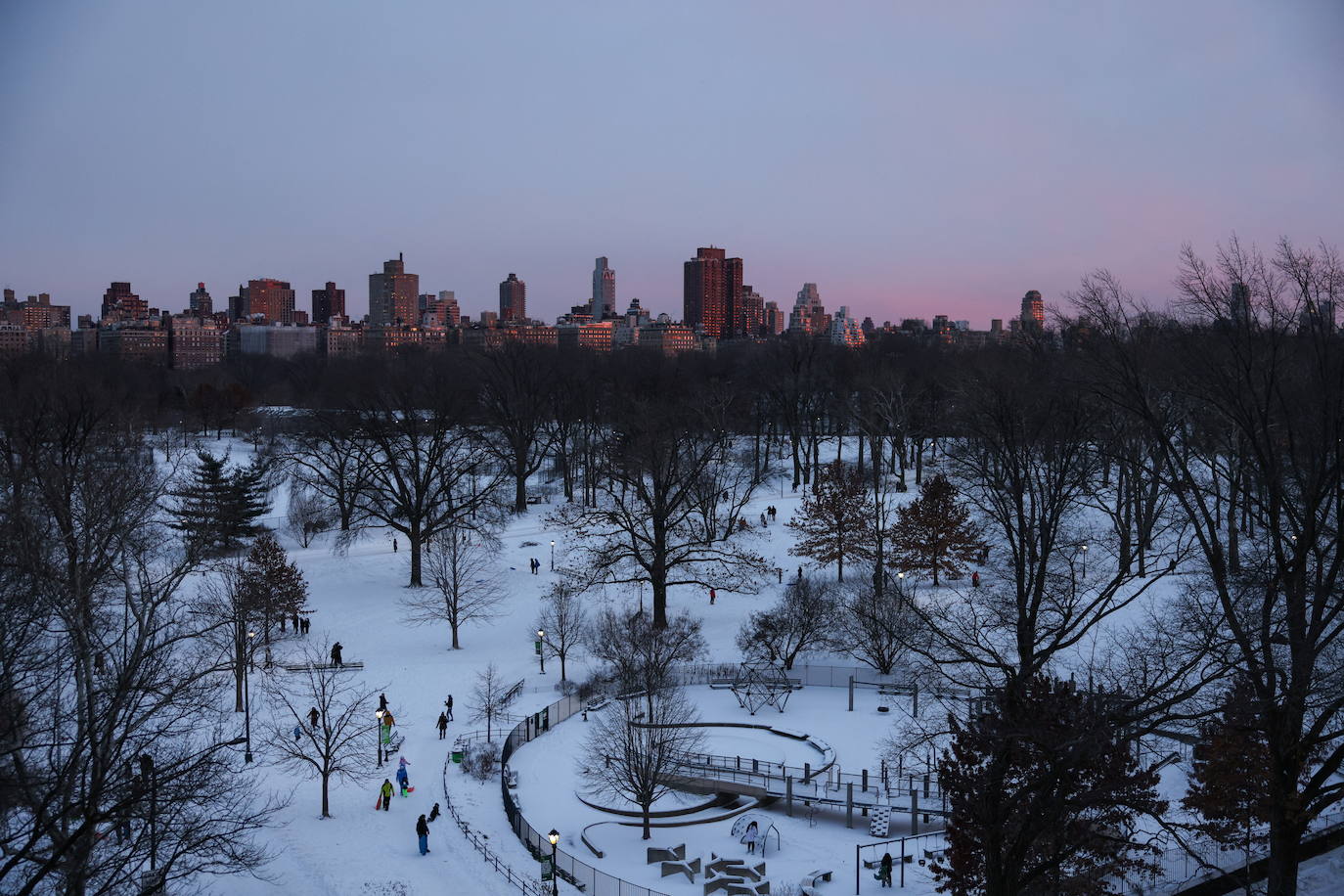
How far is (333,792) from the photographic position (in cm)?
2091

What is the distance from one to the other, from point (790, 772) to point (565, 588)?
12.2 metres

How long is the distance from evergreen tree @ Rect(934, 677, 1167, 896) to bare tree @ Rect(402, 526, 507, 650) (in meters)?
19.5

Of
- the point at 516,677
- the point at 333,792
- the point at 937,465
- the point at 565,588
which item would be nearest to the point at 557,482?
the point at 937,465

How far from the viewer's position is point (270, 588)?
29.5 metres

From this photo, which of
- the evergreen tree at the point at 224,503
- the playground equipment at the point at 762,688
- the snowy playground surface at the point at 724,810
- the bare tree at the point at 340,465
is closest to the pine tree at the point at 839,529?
the playground equipment at the point at 762,688

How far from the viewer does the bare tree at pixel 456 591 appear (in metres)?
31.2

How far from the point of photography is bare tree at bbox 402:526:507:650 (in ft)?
102

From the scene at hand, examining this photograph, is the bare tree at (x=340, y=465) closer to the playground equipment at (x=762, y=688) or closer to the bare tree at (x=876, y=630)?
the playground equipment at (x=762, y=688)

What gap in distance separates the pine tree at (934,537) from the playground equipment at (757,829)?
44.5 feet

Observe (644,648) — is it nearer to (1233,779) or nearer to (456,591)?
(456,591)

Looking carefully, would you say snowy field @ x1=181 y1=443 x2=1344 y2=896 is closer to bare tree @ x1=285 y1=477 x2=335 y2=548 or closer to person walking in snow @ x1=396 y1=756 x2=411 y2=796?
person walking in snow @ x1=396 y1=756 x2=411 y2=796

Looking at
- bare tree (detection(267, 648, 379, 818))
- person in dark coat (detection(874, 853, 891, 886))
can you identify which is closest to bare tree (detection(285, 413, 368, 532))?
bare tree (detection(267, 648, 379, 818))

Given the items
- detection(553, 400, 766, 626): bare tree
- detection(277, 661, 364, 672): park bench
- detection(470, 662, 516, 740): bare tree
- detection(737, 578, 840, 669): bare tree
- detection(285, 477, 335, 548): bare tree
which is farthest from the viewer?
detection(285, 477, 335, 548): bare tree

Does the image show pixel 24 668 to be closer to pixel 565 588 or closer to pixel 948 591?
pixel 565 588
